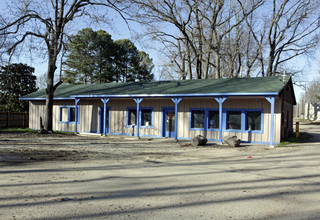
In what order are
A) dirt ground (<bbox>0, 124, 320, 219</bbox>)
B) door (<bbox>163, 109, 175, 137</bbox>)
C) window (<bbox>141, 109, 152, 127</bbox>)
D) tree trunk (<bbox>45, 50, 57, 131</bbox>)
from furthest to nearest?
tree trunk (<bbox>45, 50, 57, 131</bbox>)
window (<bbox>141, 109, 152, 127</bbox>)
door (<bbox>163, 109, 175, 137</bbox>)
dirt ground (<bbox>0, 124, 320, 219</bbox>)

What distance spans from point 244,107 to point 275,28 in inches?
878

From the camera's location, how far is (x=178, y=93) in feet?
57.3

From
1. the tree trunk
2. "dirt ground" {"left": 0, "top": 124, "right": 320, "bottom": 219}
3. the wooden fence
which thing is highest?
the tree trunk

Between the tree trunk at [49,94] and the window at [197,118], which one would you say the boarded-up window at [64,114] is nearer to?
the tree trunk at [49,94]

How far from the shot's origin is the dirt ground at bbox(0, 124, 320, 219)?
194 inches

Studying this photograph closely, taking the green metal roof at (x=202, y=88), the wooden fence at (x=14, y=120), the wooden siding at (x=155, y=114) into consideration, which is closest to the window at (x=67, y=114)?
the wooden siding at (x=155, y=114)

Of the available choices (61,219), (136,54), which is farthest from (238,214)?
(136,54)

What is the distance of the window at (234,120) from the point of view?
17.2 meters

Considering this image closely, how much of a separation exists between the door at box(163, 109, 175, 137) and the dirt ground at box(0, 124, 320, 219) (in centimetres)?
847

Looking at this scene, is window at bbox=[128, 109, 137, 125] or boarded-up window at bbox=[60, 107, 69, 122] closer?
window at bbox=[128, 109, 137, 125]

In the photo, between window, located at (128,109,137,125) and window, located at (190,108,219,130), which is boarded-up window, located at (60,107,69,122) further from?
window, located at (190,108,219,130)

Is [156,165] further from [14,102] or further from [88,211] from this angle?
[14,102]

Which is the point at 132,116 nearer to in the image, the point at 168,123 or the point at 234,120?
the point at 168,123

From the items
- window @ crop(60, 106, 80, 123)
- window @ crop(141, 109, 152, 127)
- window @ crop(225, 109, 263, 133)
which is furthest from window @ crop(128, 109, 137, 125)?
window @ crop(225, 109, 263, 133)
